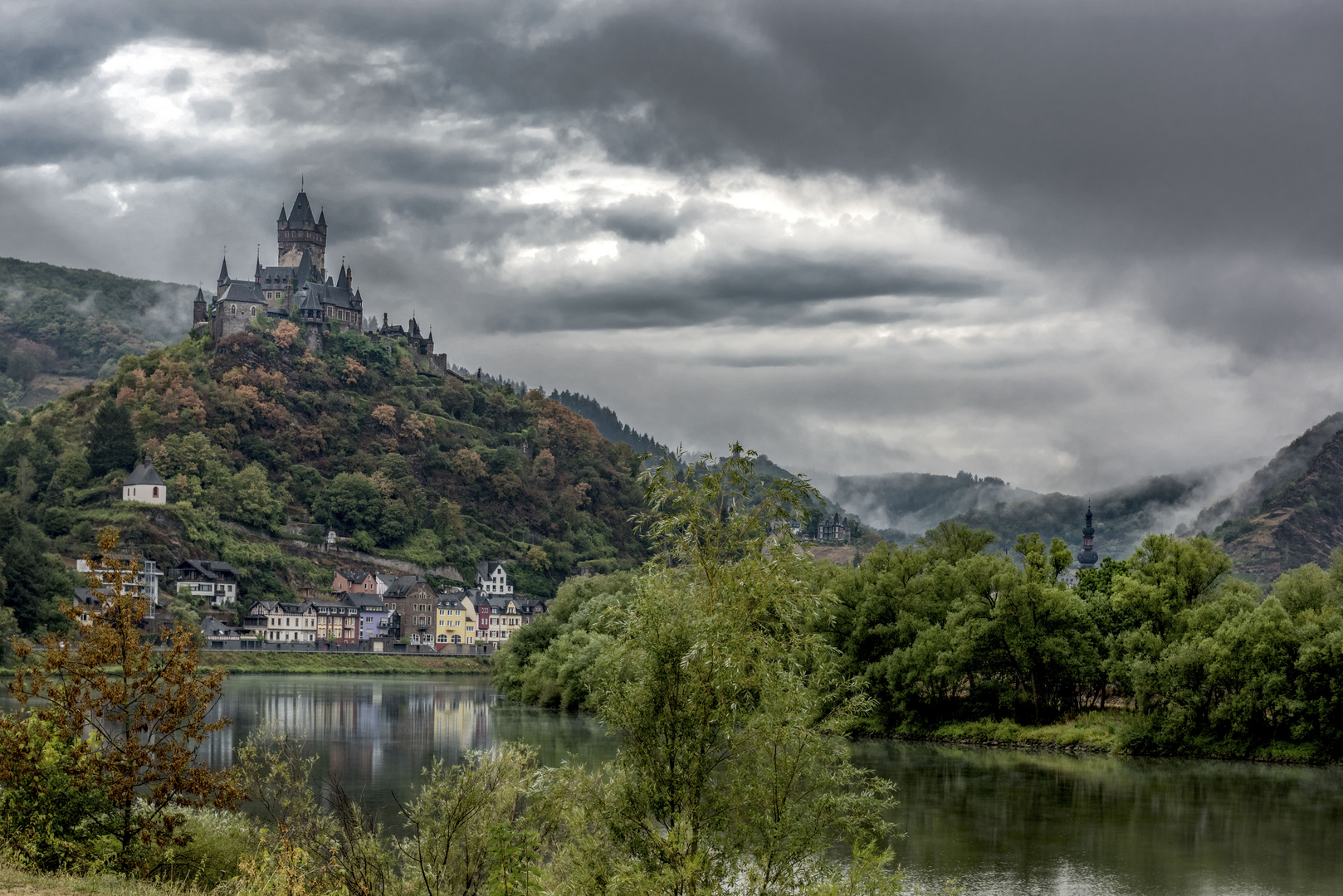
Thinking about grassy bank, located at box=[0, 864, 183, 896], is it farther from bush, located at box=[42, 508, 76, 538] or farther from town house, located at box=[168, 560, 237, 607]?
bush, located at box=[42, 508, 76, 538]

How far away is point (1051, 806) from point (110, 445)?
549ft

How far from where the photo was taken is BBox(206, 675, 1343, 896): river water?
35.7m

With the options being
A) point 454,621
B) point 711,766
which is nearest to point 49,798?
point 711,766

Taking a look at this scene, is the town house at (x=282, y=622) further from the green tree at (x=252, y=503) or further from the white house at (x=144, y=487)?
the white house at (x=144, y=487)

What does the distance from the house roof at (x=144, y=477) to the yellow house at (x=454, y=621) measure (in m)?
41.8

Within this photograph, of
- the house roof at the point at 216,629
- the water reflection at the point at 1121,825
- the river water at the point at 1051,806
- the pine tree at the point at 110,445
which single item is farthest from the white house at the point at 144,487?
the water reflection at the point at 1121,825

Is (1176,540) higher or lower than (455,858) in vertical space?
higher

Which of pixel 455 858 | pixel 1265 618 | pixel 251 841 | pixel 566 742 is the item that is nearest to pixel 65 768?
pixel 251 841

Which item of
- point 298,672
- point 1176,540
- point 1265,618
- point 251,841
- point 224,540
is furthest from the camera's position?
point 224,540

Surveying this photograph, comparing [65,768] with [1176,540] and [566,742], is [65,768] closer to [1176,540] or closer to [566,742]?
[566,742]

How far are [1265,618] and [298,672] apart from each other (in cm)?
11320

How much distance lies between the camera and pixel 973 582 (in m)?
75.4

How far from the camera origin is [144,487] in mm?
179875

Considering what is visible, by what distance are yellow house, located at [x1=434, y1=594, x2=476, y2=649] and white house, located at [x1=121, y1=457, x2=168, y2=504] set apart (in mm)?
40359
